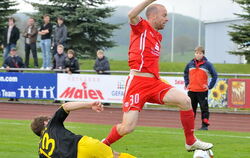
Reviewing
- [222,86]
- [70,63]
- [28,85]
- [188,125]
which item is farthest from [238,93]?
[188,125]

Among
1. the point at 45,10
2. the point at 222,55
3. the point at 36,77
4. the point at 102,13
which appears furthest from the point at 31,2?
the point at 222,55

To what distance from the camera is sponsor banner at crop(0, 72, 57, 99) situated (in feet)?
76.1

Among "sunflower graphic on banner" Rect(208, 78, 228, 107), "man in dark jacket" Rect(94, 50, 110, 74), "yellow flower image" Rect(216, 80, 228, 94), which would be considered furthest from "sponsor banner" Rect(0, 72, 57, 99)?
"yellow flower image" Rect(216, 80, 228, 94)

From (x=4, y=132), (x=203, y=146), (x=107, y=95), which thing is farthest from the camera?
(x=107, y=95)

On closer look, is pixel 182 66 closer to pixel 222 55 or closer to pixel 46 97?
pixel 46 97

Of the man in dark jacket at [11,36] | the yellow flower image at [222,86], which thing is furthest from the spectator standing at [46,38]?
the yellow flower image at [222,86]

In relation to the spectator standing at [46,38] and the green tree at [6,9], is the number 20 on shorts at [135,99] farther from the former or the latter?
the green tree at [6,9]

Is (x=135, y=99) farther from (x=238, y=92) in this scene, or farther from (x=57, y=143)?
(x=238, y=92)

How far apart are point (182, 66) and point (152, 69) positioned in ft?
80.4

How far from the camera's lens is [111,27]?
1374 inches

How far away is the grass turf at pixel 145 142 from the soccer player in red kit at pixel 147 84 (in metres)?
1.30

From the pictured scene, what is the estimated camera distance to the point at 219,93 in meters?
21.5

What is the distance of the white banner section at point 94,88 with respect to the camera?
22188mm

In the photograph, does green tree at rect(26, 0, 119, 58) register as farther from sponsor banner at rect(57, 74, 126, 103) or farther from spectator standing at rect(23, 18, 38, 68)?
sponsor banner at rect(57, 74, 126, 103)
